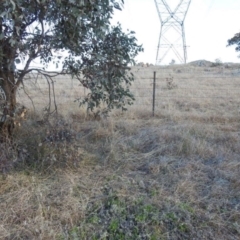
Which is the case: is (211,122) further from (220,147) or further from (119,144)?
(119,144)

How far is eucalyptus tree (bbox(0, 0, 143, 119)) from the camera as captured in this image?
2.90 m

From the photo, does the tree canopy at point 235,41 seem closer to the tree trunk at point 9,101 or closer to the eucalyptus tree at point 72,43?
the eucalyptus tree at point 72,43

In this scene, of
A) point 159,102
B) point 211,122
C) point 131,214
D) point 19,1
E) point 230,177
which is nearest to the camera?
point 19,1

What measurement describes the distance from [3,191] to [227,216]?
253 centimetres

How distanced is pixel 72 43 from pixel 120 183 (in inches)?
74.3

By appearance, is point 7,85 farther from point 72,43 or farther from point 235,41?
point 235,41

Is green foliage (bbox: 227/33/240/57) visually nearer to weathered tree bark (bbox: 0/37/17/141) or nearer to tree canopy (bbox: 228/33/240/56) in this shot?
tree canopy (bbox: 228/33/240/56)

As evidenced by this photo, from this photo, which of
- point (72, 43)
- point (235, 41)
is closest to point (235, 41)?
point (235, 41)

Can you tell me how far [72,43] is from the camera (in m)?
3.44

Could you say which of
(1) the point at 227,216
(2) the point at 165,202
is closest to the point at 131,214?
(2) the point at 165,202

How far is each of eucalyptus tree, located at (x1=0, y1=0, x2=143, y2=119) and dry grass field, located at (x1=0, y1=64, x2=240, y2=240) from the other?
79 centimetres

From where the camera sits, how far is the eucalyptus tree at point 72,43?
2896 mm

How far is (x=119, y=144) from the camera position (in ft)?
15.3

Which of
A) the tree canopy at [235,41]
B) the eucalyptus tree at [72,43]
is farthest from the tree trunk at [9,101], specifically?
the tree canopy at [235,41]
